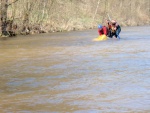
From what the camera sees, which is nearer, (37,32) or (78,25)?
(37,32)

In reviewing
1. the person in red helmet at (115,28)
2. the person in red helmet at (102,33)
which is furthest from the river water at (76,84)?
the person in red helmet at (115,28)

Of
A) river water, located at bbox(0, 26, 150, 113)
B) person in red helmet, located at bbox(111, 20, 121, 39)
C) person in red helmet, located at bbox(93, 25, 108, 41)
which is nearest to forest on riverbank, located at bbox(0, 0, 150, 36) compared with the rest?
person in red helmet, located at bbox(93, 25, 108, 41)

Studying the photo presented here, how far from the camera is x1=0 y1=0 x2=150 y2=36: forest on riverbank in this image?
38.5 m

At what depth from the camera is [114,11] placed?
66438mm

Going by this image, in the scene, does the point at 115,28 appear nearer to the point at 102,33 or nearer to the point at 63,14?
the point at 102,33

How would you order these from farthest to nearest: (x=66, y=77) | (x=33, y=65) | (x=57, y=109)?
1. (x=33, y=65)
2. (x=66, y=77)
3. (x=57, y=109)

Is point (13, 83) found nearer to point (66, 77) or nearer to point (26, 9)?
point (66, 77)

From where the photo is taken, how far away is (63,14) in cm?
5031

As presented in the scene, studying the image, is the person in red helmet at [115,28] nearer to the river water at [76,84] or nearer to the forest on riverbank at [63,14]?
the forest on riverbank at [63,14]

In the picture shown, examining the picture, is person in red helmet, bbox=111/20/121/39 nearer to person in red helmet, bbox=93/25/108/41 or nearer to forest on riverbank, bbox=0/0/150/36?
person in red helmet, bbox=93/25/108/41

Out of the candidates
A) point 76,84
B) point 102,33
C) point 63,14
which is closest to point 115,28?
point 102,33

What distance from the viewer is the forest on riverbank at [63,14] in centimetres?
3853

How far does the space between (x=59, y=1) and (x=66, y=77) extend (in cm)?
3889

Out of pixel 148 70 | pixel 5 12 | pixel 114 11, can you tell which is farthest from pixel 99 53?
pixel 114 11
